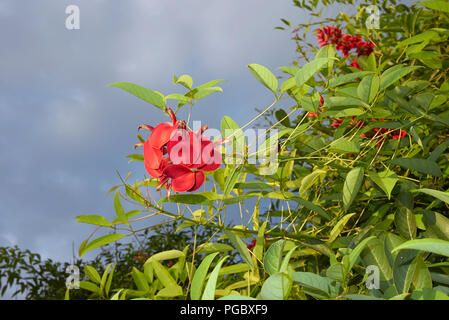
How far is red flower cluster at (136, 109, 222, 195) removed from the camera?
0.59m

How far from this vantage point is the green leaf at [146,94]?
0.58 meters

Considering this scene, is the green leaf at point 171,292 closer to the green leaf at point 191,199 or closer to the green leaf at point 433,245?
the green leaf at point 191,199

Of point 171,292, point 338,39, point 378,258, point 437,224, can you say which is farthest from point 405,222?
point 338,39

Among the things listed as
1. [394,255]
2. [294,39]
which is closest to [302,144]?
[394,255]

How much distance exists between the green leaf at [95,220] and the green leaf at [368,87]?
1.54ft

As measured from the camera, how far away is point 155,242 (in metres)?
2.10

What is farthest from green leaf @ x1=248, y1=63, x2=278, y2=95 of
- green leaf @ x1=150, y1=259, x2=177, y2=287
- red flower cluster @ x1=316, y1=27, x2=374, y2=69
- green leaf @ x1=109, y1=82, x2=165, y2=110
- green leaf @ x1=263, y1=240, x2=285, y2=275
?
red flower cluster @ x1=316, y1=27, x2=374, y2=69

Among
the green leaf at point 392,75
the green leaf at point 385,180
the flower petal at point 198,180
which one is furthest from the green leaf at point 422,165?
the flower petal at point 198,180

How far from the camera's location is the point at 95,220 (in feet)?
2.12

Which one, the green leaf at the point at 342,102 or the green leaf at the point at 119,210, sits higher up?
the green leaf at the point at 342,102
